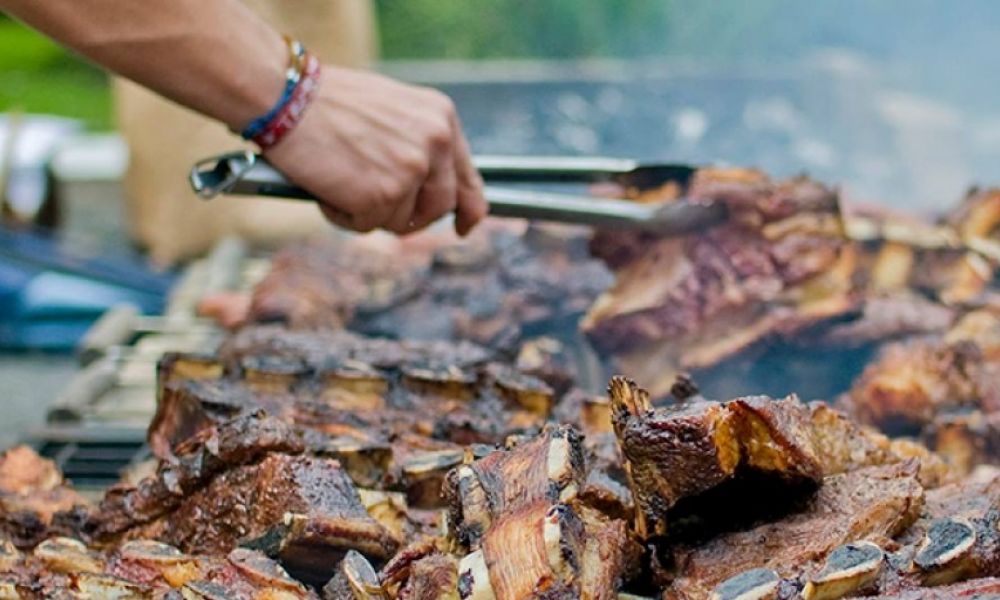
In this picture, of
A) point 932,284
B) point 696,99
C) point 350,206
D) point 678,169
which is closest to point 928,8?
point 696,99

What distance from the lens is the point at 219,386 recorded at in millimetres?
2736

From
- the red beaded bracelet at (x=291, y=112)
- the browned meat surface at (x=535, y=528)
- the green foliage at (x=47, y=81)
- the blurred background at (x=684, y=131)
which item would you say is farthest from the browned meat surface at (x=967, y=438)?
the green foliage at (x=47, y=81)

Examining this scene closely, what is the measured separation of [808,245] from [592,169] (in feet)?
2.31

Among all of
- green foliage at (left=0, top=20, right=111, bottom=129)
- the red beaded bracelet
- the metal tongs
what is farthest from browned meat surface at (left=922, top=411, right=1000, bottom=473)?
green foliage at (left=0, top=20, right=111, bottom=129)

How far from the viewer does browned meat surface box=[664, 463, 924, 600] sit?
71.1 inches

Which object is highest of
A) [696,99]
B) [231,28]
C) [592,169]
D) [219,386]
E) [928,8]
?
[928,8]

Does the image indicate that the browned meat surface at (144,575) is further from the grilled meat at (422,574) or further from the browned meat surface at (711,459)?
the browned meat surface at (711,459)

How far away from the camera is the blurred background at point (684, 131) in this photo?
6605mm

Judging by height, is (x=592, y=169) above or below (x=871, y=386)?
above

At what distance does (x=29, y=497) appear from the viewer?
8.38ft

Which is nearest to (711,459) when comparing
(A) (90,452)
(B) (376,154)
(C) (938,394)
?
(B) (376,154)

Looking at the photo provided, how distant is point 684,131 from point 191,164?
3.10 meters

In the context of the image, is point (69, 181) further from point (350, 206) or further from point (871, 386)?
point (871, 386)

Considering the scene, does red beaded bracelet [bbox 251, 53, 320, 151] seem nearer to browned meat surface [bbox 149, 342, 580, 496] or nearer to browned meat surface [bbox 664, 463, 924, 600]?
browned meat surface [bbox 149, 342, 580, 496]
